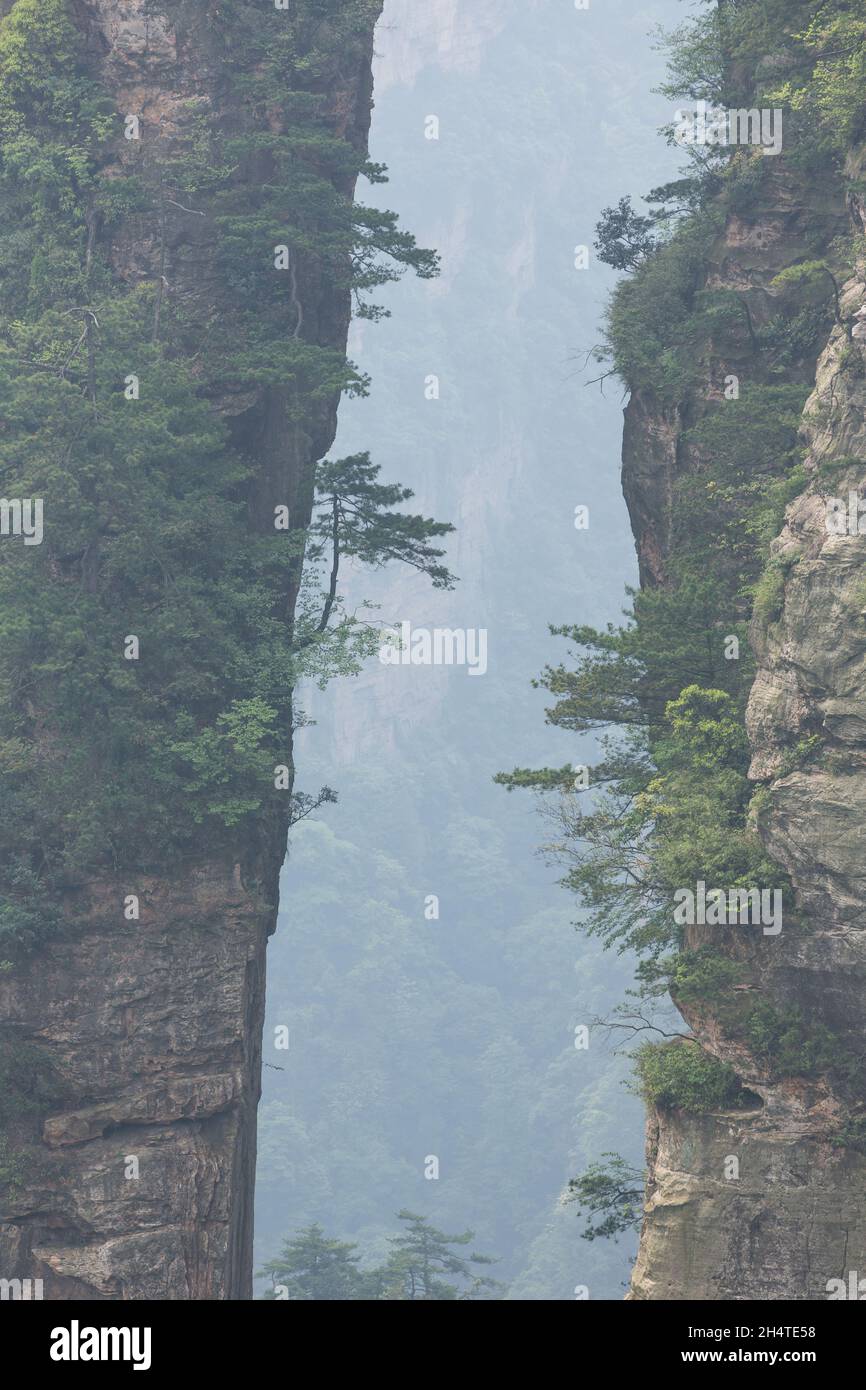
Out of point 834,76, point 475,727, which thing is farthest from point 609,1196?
point 475,727

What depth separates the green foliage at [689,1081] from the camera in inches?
859

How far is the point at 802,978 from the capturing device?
2158 centimetres

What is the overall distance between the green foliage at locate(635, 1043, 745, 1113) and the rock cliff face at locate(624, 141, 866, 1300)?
0.56 ft

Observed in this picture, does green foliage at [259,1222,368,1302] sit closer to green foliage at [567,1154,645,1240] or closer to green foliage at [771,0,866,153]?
green foliage at [567,1154,645,1240]

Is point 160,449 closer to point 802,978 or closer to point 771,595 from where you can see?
point 771,595

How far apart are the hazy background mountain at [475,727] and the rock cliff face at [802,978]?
230 feet

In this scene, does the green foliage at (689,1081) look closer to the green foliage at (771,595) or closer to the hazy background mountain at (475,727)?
the green foliage at (771,595)

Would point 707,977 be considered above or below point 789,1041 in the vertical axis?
above

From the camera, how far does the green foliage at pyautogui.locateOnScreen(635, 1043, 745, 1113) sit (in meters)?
21.8

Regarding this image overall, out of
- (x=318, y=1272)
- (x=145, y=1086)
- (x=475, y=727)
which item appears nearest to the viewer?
(x=145, y=1086)

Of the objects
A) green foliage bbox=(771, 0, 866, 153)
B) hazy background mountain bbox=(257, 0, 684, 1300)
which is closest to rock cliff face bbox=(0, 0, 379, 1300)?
green foliage bbox=(771, 0, 866, 153)

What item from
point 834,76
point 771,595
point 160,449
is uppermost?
point 834,76

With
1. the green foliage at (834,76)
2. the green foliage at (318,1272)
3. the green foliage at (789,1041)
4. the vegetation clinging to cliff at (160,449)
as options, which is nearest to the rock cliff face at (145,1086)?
the vegetation clinging to cliff at (160,449)

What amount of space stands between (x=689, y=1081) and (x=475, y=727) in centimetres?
12219
